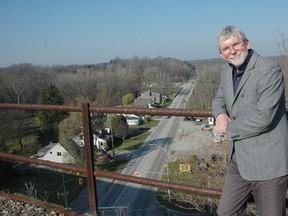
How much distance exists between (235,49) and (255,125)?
0.49 m

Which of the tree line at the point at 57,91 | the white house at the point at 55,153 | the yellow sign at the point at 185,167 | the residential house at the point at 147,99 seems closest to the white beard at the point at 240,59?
the yellow sign at the point at 185,167

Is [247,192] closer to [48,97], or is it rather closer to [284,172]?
[284,172]

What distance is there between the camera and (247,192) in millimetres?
2180

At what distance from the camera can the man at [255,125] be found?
190 centimetres

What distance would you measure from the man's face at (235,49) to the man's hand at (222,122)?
346mm

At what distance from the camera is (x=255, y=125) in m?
1.90

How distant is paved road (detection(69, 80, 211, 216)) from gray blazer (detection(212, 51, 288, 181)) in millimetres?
2033

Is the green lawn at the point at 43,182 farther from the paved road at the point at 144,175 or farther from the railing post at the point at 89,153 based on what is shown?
the railing post at the point at 89,153

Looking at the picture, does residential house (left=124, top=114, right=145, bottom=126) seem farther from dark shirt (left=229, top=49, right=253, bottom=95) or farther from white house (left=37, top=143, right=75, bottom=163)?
dark shirt (left=229, top=49, right=253, bottom=95)

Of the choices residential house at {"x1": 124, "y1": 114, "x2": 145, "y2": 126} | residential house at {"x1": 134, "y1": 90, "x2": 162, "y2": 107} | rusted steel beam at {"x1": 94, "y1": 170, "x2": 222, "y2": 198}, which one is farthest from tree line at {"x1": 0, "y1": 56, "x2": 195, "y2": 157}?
rusted steel beam at {"x1": 94, "y1": 170, "x2": 222, "y2": 198}

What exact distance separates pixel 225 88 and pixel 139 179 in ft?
3.72

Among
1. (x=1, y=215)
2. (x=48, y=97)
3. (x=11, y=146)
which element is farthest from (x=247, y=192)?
(x=48, y=97)

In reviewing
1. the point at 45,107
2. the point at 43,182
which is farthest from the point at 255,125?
the point at 43,182

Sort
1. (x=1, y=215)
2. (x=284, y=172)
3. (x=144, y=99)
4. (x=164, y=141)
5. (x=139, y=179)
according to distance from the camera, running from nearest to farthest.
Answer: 1. (x=284, y=172)
2. (x=139, y=179)
3. (x=1, y=215)
4. (x=164, y=141)
5. (x=144, y=99)
